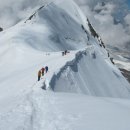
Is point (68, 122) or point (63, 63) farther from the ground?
point (63, 63)

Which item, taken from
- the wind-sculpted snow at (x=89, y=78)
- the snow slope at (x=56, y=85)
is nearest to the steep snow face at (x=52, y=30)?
the snow slope at (x=56, y=85)

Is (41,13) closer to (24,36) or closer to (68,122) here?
(24,36)

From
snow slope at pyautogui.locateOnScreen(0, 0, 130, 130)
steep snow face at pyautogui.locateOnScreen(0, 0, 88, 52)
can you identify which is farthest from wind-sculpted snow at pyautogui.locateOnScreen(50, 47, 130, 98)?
steep snow face at pyautogui.locateOnScreen(0, 0, 88, 52)

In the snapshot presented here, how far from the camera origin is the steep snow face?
108m

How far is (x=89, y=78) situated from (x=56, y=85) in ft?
77.5

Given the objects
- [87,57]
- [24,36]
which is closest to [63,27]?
[24,36]

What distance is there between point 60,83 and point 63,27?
115 m

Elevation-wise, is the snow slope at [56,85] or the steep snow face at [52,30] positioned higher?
the steep snow face at [52,30]

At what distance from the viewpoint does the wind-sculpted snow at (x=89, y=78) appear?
51422 mm

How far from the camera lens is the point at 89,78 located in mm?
68312

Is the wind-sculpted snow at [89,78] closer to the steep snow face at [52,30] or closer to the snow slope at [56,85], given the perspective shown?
the snow slope at [56,85]

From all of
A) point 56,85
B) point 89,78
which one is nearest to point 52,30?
point 89,78

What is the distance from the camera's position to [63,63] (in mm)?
58219

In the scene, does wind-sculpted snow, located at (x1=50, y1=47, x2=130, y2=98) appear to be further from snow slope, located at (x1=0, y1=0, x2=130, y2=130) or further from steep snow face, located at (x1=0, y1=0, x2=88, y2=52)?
steep snow face, located at (x1=0, y1=0, x2=88, y2=52)
